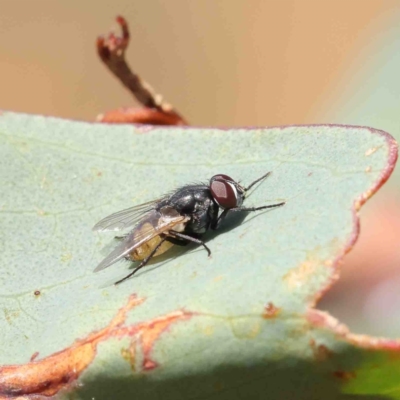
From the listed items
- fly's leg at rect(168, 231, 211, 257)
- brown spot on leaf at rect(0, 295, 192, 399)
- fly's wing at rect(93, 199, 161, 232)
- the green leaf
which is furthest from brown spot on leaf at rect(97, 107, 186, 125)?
brown spot on leaf at rect(0, 295, 192, 399)

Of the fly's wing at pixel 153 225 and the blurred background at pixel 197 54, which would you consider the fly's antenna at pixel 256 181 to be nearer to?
the fly's wing at pixel 153 225

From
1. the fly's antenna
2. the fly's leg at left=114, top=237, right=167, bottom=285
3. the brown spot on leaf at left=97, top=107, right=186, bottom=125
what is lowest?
the fly's leg at left=114, top=237, right=167, bottom=285

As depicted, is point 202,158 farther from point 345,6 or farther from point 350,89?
point 345,6

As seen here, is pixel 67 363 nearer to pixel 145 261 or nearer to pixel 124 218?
pixel 145 261

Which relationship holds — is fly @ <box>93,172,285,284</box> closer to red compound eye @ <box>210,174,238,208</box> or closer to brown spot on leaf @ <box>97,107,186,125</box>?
red compound eye @ <box>210,174,238,208</box>

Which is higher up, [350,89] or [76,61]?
[76,61]

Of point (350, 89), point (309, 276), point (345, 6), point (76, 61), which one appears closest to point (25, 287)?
point (309, 276)
